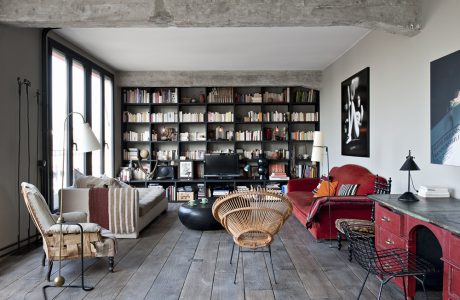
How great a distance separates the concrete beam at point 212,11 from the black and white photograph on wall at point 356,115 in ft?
5.41

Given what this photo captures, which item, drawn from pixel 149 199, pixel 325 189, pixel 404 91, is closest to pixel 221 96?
pixel 149 199

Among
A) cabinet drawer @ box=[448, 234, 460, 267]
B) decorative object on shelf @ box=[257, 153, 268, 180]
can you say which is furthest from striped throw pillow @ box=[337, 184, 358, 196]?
decorative object on shelf @ box=[257, 153, 268, 180]

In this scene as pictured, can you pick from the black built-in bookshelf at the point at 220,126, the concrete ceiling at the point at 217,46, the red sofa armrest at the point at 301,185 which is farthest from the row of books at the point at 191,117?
the red sofa armrest at the point at 301,185

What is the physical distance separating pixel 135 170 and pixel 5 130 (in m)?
4.33

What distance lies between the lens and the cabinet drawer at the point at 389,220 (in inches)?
117

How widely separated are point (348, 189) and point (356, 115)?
50.2 inches

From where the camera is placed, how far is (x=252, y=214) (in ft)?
11.1

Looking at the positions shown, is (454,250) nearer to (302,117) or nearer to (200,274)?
(200,274)

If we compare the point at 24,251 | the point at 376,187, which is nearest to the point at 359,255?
the point at 376,187

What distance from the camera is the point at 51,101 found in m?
5.16

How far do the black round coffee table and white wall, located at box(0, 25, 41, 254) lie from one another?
2.07 metres

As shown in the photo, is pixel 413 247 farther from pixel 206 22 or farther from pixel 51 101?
pixel 51 101

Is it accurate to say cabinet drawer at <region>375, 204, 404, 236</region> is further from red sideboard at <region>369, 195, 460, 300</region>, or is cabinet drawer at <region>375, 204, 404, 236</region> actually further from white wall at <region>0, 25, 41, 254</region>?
white wall at <region>0, 25, 41, 254</region>

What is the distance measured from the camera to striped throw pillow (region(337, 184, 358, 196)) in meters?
5.14
